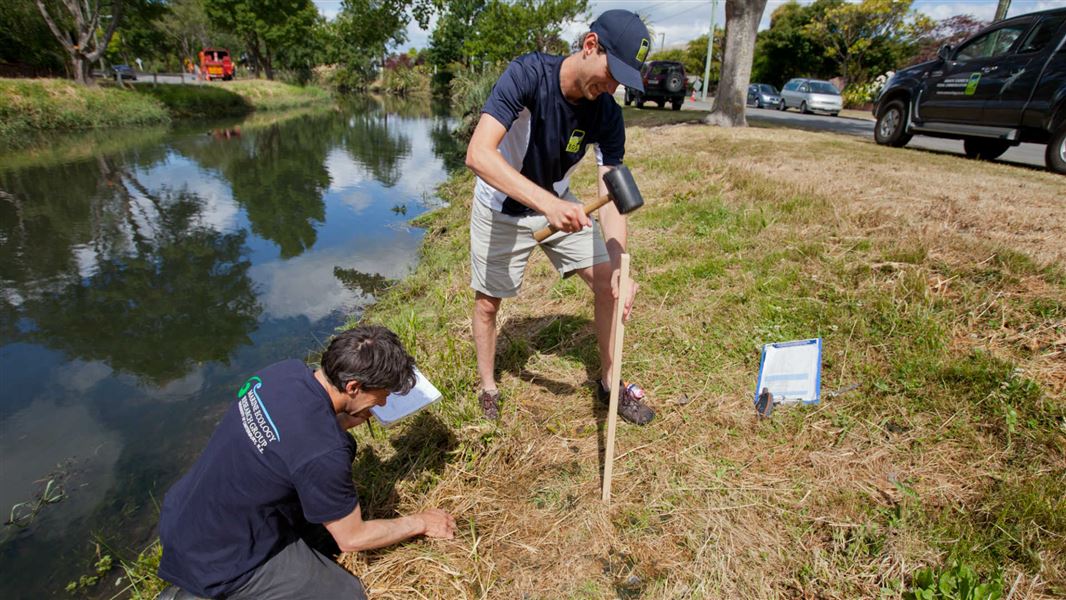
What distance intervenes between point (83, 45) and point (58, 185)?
541 inches

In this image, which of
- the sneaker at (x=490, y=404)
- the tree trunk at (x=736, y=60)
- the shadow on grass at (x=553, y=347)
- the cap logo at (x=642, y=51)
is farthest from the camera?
the tree trunk at (x=736, y=60)

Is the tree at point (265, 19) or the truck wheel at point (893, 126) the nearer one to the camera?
the truck wheel at point (893, 126)

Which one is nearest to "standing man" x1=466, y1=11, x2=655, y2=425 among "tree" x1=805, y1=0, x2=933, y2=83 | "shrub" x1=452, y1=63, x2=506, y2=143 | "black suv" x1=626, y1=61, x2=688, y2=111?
"shrub" x1=452, y1=63, x2=506, y2=143

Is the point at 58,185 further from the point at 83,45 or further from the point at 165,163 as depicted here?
the point at 83,45

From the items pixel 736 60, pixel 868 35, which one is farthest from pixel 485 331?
pixel 868 35

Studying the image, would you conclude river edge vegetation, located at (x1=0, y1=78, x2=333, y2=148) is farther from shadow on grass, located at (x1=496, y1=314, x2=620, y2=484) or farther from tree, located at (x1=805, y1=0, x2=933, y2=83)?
tree, located at (x1=805, y1=0, x2=933, y2=83)

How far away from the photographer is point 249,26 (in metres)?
35.7

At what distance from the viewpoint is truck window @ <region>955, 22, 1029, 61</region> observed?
23.2 ft

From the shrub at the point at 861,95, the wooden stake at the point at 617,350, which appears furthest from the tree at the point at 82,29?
the shrub at the point at 861,95

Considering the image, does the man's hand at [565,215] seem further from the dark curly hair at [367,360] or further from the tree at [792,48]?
the tree at [792,48]

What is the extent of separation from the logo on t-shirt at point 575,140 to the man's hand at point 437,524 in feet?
6.35

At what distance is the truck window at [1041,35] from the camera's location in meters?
6.53

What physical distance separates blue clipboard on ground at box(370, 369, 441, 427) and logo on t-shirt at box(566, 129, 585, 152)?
140 centimetres

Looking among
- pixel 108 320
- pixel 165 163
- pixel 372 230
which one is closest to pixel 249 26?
pixel 165 163
